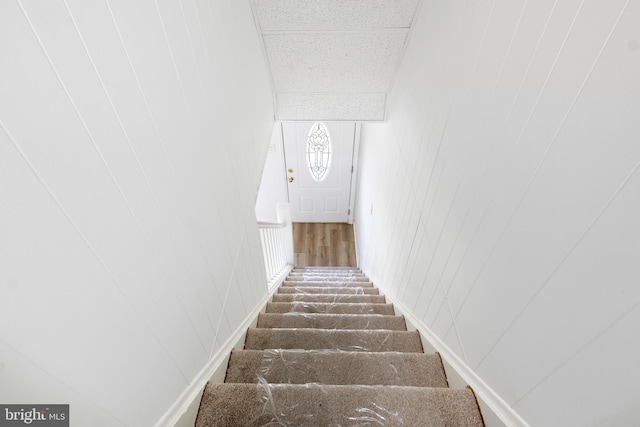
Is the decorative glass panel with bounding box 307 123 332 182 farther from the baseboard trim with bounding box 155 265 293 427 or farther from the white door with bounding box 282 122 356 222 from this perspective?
the baseboard trim with bounding box 155 265 293 427

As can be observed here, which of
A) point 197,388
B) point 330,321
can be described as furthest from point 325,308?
point 197,388

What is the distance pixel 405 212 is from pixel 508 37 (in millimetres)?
1211

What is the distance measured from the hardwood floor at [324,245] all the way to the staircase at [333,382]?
274 cm

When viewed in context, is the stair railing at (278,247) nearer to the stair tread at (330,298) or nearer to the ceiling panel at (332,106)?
the stair tread at (330,298)

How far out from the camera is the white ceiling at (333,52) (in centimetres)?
170

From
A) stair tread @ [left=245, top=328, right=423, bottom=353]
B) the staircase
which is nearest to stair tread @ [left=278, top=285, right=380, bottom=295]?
the staircase

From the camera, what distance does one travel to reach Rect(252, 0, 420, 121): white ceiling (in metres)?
1.70

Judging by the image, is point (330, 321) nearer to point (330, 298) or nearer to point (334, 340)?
point (334, 340)

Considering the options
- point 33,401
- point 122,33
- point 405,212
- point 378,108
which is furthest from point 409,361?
point 378,108

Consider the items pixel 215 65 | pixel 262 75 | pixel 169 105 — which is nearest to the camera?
pixel 169 105

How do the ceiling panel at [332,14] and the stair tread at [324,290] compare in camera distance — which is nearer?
the ceiling panel at [332,14]

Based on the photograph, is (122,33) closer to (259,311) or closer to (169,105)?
(169,105)

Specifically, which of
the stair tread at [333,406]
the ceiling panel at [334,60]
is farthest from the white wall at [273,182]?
the stair tread at [333,406]

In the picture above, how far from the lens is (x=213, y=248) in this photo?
107 cm
